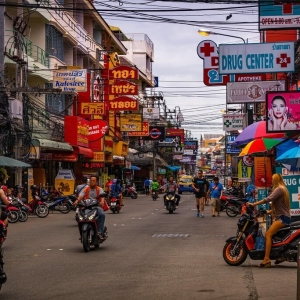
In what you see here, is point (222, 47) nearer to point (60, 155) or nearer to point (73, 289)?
point (73, 289)

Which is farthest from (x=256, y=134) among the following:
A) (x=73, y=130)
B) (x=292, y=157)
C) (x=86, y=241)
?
(x=73, y=130)

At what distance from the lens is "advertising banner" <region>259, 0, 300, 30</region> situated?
66.4 ft

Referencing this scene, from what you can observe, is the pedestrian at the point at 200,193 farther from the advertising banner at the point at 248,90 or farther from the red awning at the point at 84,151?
the red awning at the point at 84,151

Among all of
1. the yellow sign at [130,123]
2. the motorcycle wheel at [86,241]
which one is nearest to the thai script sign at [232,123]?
the yellow sign at [130,123]

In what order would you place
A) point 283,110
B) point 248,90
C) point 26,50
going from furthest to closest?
1. point 26,50
2. point 248,90
3. point 283,110

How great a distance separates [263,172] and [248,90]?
295 centimetres

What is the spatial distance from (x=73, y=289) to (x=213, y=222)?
1603cm

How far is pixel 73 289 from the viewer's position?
11055 mm

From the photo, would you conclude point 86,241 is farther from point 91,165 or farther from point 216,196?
point 91,165

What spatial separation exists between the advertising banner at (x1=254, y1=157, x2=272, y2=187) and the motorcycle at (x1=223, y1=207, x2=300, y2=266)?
32.5ft

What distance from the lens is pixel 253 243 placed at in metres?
13.7

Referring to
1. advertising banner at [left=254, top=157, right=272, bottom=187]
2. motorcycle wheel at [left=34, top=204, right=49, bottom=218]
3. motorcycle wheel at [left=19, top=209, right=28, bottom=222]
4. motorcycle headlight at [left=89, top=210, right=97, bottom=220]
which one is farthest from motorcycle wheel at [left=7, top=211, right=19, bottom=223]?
motorcycle headlight at [left=89, top=210, right=97, bottom=220]

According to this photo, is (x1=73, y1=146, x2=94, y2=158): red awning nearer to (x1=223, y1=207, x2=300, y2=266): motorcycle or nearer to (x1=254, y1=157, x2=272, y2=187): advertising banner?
(x1=254, y1=157, x2=272, y2=187): advertising banner

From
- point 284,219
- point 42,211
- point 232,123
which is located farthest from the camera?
point 232,123
